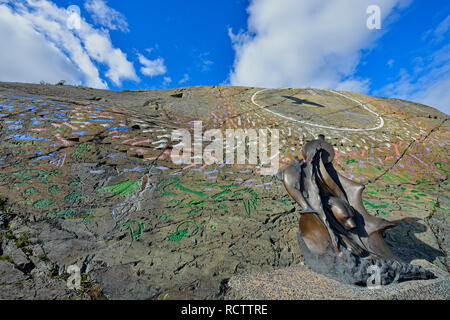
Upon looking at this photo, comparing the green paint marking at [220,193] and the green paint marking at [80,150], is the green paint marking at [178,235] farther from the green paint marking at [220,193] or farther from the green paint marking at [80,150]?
the green paint marking at [80,150]

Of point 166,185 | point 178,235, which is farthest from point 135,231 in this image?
point 166,185

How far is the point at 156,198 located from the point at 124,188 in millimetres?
527

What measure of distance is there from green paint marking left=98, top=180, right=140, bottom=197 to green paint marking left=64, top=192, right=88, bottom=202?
22 cm

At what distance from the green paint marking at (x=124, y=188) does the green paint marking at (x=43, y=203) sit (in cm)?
53

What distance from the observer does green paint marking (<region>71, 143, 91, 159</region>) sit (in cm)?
328

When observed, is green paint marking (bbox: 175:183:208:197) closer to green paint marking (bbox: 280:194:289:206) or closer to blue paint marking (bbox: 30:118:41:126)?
green paint marking (bbox: 280:194:289:206)

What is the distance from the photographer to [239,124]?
5.67 meters

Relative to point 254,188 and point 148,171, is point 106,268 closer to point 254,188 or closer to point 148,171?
point 148,171

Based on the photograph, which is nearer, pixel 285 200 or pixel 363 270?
pixel 363 270

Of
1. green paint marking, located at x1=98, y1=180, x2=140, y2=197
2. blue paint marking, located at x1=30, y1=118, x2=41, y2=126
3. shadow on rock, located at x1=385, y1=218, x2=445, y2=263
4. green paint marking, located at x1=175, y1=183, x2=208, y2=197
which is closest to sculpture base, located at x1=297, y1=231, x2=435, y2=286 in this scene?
shadow on rock, located at x1=385, y1=218, x2=445, y2=263

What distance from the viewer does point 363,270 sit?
1.78 metres

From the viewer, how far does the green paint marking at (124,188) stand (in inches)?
111

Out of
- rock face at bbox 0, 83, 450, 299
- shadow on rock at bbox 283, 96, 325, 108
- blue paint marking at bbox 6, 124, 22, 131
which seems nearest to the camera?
rock face at bbox 0, 83, 450, 299

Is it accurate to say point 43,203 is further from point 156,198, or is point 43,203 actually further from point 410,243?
point 410,243
